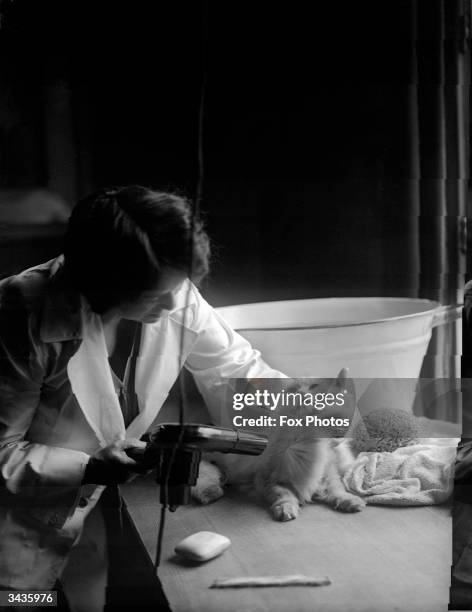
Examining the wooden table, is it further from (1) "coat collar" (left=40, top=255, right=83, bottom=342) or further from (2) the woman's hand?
(1) "coat collar" (left=40, top=255, right=83, bottom=342)

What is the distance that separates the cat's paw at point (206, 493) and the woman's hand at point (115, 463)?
0.39ft

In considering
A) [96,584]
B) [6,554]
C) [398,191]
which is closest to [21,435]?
[6,554]

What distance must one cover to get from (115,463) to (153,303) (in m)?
0.34

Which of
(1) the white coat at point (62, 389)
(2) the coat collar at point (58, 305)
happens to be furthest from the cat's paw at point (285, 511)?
(2) the coat collar at point (58, 305)

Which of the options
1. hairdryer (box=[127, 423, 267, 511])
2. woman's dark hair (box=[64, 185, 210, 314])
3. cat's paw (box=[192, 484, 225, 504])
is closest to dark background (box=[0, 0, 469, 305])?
woman's dark hair (box=[64, 185, 210, 314])

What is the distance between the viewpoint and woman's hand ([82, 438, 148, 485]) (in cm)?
147

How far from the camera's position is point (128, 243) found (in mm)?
1394

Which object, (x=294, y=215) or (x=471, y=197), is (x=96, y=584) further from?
(x=471, y=197)

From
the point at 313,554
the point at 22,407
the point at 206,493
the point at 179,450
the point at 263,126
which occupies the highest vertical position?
the point at 263,126

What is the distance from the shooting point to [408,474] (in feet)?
4.95

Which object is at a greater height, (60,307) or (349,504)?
(60,307)

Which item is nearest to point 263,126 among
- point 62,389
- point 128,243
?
point 128,243

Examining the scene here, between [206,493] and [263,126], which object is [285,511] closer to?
[206,493]

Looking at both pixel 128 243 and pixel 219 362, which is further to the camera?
pixel 219 362
